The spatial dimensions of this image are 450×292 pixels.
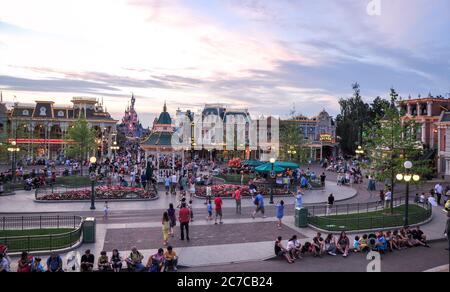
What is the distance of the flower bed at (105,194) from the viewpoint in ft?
95.1

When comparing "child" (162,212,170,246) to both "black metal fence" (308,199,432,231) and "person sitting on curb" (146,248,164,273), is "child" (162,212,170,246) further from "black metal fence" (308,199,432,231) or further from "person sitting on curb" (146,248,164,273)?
"black metal fence" (308,199,432,231)

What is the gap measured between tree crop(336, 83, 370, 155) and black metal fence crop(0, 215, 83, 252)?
72746 millimetres

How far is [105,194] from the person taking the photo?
30.1 meters

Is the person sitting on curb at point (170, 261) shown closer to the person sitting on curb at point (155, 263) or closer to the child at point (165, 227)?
the person sitting on curb at point (155, 263)

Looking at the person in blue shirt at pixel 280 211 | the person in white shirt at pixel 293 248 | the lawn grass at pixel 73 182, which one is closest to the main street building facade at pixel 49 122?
the lawn grass at pixel 73 182

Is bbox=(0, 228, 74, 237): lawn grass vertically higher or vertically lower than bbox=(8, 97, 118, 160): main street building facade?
lower

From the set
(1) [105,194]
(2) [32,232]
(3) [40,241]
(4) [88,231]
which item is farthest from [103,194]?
(3) [40,241]

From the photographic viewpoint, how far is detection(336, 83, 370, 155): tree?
289 feet

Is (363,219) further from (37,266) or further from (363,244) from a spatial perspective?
(37,266)

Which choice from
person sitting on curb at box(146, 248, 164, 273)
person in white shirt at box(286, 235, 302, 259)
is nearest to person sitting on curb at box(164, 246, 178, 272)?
person sitting on curb at box(146, 248, 164, 273)

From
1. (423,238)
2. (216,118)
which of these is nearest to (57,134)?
(216,118)
